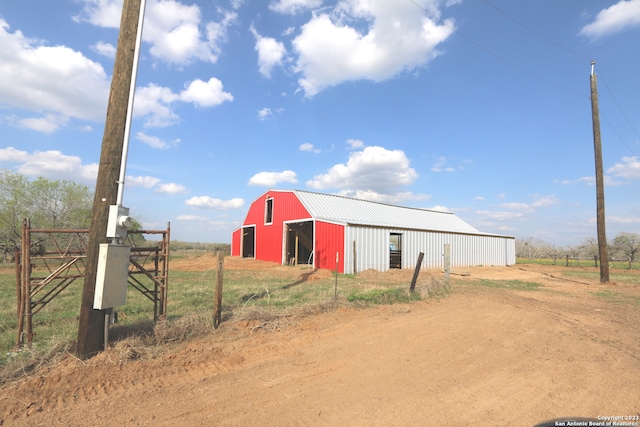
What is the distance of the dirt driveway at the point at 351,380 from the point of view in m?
3.61

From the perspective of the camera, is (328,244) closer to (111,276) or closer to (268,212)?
(268,212)

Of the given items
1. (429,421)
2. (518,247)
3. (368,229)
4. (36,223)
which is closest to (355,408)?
(429,421)

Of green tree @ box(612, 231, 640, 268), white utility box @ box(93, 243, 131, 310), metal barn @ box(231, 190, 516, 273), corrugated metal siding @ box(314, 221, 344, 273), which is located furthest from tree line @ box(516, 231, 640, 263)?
white utility box @ box(93, 243, 131, 310)

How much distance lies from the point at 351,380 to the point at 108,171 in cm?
446

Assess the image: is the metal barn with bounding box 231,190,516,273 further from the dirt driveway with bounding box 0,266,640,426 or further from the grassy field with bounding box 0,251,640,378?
the dirt driveway with bounding box 0,266,640,426

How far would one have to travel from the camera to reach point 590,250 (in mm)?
48906

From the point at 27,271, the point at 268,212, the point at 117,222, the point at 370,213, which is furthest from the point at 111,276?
the point at 370,213

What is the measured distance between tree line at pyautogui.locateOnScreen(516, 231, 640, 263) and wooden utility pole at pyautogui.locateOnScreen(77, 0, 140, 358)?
132ft

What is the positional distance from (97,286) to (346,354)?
12.1ft

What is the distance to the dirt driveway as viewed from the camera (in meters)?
3.61

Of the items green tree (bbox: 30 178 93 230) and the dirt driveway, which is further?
green tree (bbox: 30 178 93 230)

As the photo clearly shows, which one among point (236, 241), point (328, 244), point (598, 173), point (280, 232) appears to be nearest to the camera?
point (598, 173)

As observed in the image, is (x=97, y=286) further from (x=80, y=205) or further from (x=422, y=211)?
(x=422, y=211)

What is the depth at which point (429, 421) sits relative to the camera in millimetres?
3502
